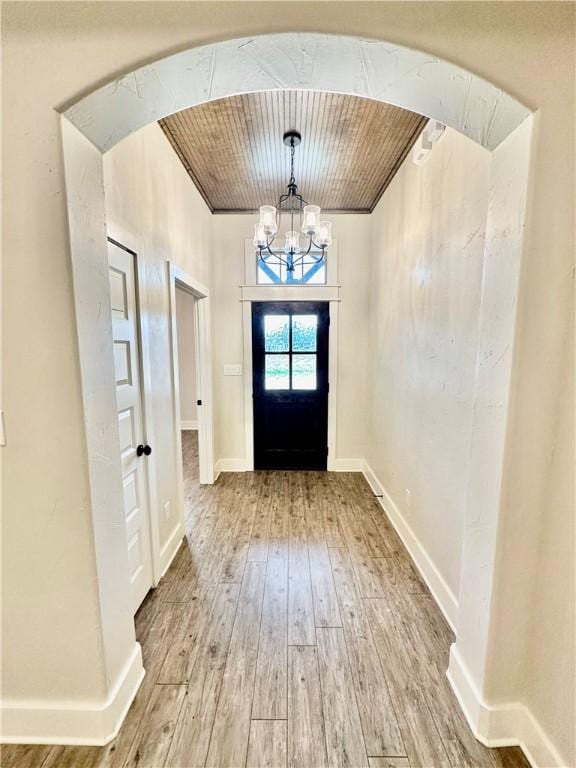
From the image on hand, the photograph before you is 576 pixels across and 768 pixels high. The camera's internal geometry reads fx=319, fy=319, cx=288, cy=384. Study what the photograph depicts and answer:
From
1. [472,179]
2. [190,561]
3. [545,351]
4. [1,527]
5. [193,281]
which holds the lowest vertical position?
[190,561]

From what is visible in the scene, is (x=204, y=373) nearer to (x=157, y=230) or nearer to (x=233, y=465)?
(x=233, y=465)

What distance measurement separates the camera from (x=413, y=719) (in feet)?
4.07

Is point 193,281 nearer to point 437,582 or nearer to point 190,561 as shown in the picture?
point 190,561

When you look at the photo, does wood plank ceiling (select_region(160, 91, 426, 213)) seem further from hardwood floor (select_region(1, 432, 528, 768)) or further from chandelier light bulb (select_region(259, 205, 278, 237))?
hardwood floor (select_region(1, 432, 528, 768))

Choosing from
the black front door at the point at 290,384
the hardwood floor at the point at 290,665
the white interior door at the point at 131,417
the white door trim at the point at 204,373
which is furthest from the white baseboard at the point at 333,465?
the white interior door at the point at 131,417

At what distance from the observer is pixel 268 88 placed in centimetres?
112

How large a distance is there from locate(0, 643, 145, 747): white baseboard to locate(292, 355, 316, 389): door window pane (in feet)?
9.20

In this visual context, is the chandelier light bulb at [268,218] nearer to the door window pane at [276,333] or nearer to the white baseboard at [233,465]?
the door window pane at [276,333]

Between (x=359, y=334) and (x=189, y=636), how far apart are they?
2964 millimetres

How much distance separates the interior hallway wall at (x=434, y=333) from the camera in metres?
1.57

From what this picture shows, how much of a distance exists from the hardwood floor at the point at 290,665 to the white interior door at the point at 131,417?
296mm

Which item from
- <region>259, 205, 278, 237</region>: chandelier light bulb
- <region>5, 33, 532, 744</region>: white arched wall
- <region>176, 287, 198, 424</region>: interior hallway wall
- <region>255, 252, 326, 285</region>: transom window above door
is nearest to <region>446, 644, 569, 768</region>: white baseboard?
<region>5, 33, 532, 744</region>: white arched wall

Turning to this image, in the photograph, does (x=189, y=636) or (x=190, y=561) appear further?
(x=190, y=561)

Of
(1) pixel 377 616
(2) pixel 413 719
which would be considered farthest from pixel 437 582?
(2) pixel 413 719
